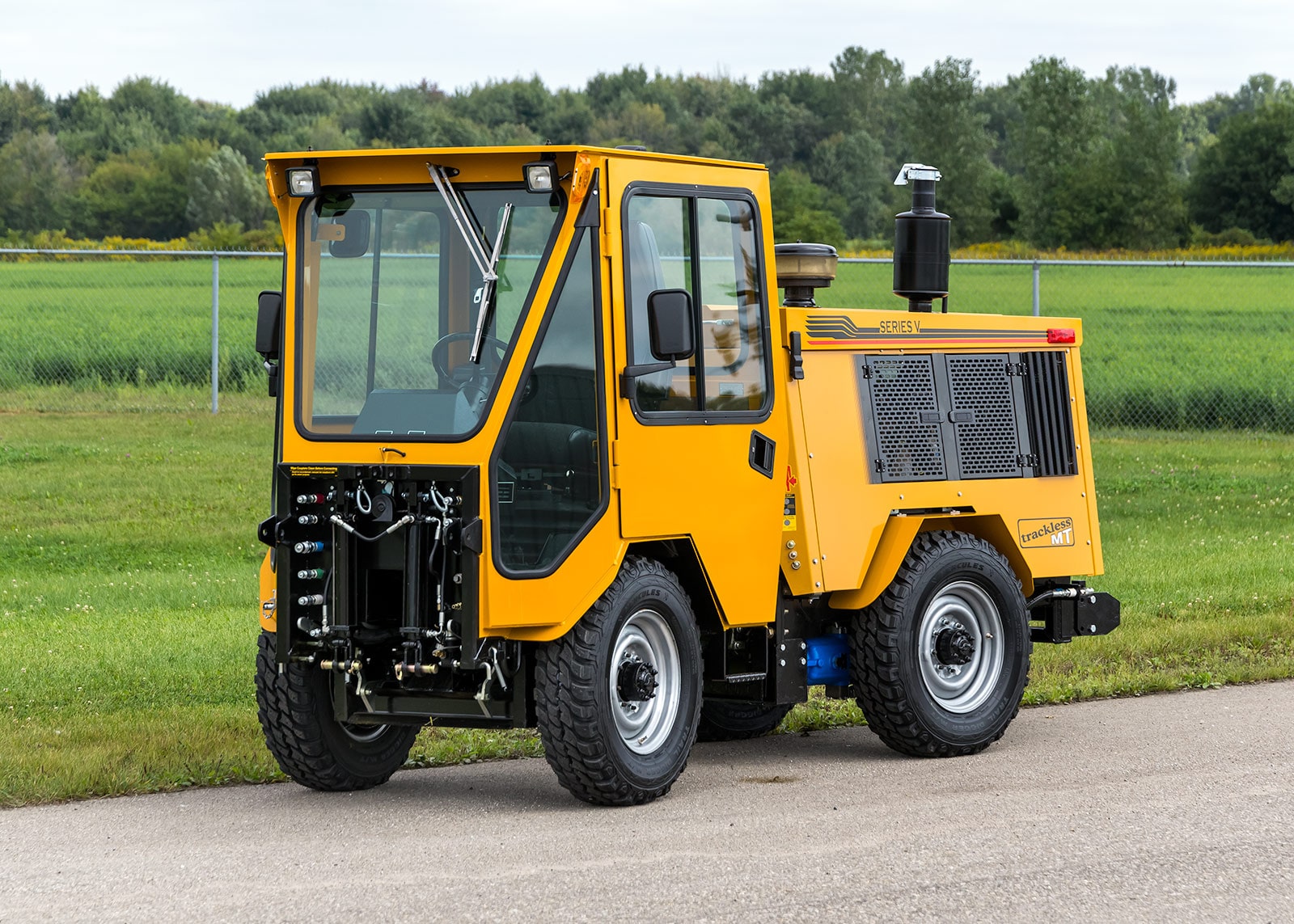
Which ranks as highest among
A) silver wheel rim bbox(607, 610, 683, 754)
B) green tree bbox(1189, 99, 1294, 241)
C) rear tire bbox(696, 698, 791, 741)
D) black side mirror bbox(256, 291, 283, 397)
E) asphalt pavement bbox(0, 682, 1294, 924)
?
green tree bbox(1189, 99, 1294, 241)

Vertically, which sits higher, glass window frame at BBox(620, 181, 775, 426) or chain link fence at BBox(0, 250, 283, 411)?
chain link fence at BBox(0, 250, 283, 411)

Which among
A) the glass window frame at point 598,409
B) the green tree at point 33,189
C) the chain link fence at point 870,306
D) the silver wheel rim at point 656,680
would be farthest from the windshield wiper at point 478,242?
the green tree at point 33,189

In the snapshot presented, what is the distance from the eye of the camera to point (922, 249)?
900cm

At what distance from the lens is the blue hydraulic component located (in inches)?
321

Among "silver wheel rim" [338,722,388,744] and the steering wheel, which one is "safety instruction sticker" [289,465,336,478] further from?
"silver wheel rim" [338,722,388,744]

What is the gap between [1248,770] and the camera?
24.8ft

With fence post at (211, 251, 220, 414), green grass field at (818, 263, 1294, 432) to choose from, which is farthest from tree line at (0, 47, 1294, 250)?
fence post at (211, 251, 220, 414)

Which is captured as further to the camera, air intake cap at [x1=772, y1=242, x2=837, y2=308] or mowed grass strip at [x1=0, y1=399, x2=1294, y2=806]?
air intake cap at [x1=772, y1=242, x2=837, y2=308]

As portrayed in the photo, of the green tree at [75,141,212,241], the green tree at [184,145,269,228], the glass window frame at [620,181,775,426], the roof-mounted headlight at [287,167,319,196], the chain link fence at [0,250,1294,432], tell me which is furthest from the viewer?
the green tree at [75,141,212,241]

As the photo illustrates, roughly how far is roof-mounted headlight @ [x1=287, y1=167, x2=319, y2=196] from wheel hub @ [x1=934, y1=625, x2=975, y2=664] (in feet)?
11.7

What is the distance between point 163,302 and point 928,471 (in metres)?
25.0

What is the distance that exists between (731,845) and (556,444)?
1.65 m

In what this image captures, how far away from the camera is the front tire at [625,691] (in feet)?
22.2

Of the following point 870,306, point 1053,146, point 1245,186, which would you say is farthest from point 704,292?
point 1053,146
